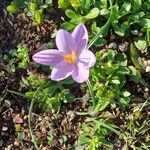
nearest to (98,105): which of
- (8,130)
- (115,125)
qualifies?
(115,125)

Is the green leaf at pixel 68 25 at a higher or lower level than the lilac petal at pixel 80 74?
higher

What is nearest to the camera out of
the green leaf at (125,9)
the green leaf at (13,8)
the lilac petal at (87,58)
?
the lilac petal at (87,58)

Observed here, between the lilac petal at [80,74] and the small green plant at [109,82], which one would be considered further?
the small green plant at [109,82]

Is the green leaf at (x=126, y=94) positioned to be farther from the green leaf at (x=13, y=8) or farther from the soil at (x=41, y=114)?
the green leaf at (x=13, y=8)

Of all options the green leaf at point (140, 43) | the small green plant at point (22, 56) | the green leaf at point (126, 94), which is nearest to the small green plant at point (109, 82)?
the green leaf at point (126, 94)

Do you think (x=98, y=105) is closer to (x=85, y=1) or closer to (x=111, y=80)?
(x=111, y=80)
